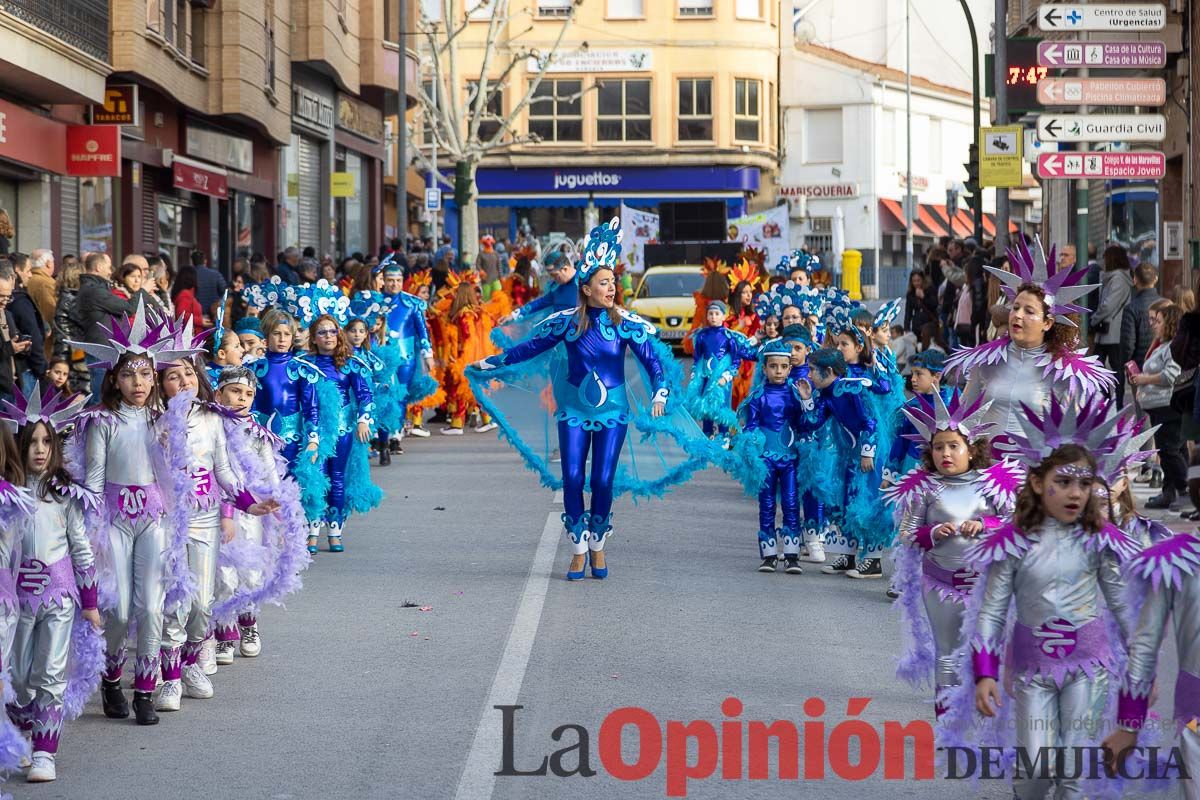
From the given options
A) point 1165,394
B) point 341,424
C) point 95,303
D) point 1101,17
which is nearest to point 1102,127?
point 1101,17

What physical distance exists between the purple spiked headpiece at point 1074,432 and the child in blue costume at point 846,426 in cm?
524

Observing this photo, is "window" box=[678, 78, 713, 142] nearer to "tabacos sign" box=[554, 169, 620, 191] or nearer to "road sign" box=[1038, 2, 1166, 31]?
"tabacos sign" box=[554, 169, 620, 191]

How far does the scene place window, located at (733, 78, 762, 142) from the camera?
2625 inches

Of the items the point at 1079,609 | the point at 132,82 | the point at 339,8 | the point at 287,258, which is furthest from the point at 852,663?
the point at 339,8

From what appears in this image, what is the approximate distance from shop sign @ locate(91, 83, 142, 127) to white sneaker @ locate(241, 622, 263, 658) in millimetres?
18463

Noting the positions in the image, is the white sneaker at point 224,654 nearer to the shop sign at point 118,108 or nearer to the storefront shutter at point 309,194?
the shop sign at point 118,108

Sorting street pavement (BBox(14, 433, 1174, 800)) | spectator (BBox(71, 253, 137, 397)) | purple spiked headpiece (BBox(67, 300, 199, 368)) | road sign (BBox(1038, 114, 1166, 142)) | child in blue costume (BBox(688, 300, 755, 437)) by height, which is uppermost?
road sign (BBox(1038, 114, 1166, 142))

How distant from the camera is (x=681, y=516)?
14.5m

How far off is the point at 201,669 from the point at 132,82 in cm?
2016

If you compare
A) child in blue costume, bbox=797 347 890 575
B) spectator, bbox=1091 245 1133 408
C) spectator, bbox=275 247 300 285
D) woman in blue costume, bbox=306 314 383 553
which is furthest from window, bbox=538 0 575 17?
child in blue costume, bbox=797 347 890 575

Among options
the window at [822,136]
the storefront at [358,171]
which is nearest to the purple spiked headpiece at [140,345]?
the storefront at [358,171]

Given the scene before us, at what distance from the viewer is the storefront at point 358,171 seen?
45.8m

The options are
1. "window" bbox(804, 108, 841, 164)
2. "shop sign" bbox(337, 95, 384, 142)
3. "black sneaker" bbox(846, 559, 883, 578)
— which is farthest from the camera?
"window" bbox(804, 108, 841, 164)

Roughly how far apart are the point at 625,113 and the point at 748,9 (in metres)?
5.95
